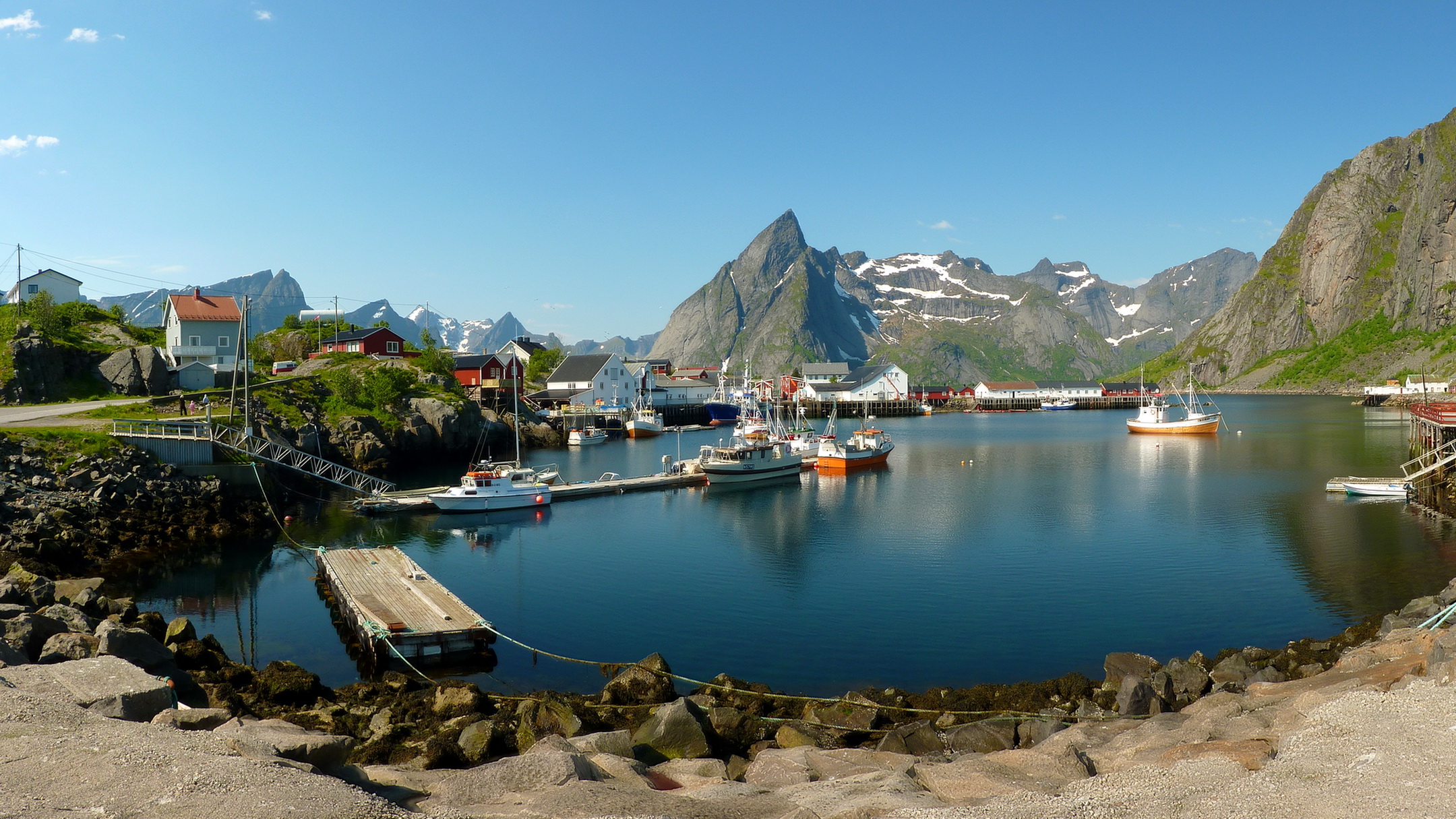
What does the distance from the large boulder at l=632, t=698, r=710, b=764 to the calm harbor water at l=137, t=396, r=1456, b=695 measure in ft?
17.3

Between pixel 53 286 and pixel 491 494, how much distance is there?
187 ft

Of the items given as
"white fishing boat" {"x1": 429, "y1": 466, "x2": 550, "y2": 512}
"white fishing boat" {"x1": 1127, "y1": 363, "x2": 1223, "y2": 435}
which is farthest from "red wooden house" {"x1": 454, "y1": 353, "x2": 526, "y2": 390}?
"white fishing boat" {"x1": 1127, "y1": 363, "x2": 1223, "y2": 435}

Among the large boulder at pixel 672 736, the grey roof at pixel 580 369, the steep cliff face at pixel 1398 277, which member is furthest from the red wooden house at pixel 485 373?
the steep cliff face at pixel 1398 277

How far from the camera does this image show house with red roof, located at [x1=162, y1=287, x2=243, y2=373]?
61.3m

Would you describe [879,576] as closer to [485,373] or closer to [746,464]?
[746,464]

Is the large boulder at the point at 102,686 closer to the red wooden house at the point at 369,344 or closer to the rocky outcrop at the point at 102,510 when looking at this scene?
the rocky outcrop at the point at 102,510

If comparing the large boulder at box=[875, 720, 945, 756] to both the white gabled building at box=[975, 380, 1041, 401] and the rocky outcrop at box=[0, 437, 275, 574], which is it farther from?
the white gabled building at box=[975, 380, 1041, 401]

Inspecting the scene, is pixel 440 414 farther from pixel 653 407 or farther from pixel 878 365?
pixel 878 365

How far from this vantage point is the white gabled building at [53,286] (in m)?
69.8

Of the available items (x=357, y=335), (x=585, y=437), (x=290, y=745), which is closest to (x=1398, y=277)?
(x=585, y=437)

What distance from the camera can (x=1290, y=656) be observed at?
19203 mm

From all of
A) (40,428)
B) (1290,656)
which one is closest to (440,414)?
(40,428)

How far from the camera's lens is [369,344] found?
87.0 m

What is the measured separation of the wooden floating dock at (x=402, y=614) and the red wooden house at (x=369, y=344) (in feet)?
199
